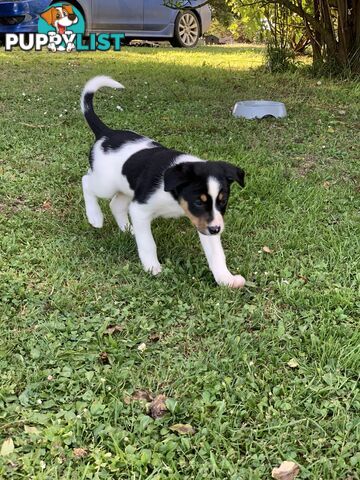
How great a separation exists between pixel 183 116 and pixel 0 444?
4.92 metres

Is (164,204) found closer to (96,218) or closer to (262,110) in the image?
(96,218)

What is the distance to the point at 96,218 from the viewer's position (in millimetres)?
3838

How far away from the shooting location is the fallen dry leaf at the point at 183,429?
2.14 m

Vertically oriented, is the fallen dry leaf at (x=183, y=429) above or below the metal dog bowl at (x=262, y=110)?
below

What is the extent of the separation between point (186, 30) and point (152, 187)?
12941 millimetres

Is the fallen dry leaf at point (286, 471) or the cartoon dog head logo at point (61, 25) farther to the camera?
the cartoon dog head logo at point (61, 25)

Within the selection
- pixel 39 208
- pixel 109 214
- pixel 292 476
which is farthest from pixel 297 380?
pixel 39 208

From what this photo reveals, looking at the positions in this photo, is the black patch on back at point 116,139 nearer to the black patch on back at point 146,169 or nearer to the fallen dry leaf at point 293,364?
the black patch on back at point 146,169

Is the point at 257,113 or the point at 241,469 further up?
the point at 257,113

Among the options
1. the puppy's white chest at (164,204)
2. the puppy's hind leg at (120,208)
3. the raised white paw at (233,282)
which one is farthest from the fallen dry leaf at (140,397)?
the puppy's hind leg at (120,208)

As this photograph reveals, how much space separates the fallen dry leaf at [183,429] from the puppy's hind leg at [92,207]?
191 centimetres

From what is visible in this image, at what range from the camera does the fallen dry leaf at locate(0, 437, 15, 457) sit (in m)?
2.02

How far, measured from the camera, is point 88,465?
1983 mm

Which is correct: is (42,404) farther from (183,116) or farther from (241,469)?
(183,116)
